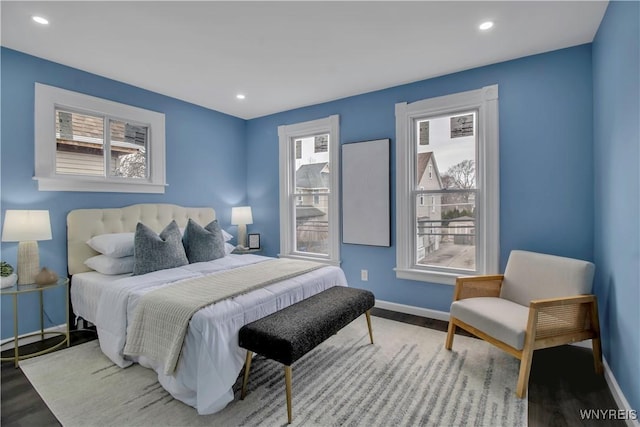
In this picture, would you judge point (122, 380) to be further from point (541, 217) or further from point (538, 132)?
point (538, 132)

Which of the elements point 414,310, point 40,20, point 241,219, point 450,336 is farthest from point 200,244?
point 450,336

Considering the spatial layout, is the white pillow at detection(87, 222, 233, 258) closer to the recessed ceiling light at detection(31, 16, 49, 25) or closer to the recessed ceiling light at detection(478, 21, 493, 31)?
the recessed ceiling light at detection(31, 16, 49, 25)

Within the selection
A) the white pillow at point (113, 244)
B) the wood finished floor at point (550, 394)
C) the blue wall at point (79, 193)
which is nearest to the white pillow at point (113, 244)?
the white pillow at point (113, 244)

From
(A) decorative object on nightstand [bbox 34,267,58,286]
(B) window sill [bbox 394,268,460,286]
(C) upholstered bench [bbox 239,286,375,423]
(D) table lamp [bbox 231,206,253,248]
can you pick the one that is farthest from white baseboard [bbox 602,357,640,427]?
(A) decorative object on nightstand [bbox 34,267,58,286]

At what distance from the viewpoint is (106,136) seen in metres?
3.29

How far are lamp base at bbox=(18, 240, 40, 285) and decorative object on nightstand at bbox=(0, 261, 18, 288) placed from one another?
0.16 feet

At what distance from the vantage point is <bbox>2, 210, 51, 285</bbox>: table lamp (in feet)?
7.86

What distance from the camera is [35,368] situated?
7.53ft

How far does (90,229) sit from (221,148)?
1.98 metres

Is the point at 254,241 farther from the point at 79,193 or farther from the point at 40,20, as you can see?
the point at 40,20

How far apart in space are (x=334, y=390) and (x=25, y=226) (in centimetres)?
267

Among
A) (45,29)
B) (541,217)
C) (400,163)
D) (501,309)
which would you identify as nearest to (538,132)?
(541,217)

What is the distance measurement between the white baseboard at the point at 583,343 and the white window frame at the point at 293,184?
857mm

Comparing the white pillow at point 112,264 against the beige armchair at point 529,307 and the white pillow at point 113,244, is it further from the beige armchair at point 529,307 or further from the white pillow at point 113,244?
the beige armchair at point 529,307
